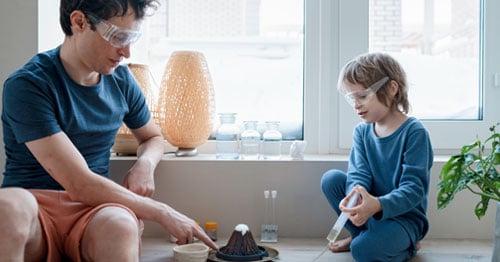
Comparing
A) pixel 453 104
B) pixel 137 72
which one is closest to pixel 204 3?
pixel 137 72

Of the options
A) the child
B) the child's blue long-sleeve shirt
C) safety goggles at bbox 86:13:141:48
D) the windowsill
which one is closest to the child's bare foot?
the child

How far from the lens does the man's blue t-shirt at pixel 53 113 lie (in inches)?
63.7

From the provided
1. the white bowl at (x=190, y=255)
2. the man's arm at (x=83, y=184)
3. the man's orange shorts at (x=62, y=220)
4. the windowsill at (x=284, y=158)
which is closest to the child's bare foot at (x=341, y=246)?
the windowsill at (x=284, y=158)

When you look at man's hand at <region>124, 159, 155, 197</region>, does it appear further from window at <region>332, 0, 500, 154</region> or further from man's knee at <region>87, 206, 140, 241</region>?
window at <region>332, 0, 500, 154</region>

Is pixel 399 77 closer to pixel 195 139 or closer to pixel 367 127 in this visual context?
pixel 367 127

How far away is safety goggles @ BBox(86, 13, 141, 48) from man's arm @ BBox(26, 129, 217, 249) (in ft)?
0.89

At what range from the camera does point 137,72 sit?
229 cm

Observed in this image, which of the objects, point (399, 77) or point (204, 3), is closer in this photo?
point (399, 77)

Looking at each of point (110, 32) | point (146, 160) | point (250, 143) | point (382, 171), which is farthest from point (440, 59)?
point (110, 32)

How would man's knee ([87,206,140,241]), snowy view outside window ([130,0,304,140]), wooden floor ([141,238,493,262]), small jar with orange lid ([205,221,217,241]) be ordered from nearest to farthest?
man's knee ([87,206,140,241]) < wooden floor ([141,238,493,262]) < small jar with orange lid ([205,221,217,241]) < snowy view outside window ([130,0,304,140])

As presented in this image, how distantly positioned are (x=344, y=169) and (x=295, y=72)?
0.48 m

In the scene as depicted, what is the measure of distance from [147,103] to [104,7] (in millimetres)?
669

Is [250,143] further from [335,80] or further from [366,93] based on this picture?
[366,93]

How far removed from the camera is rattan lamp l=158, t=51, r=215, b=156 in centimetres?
226
